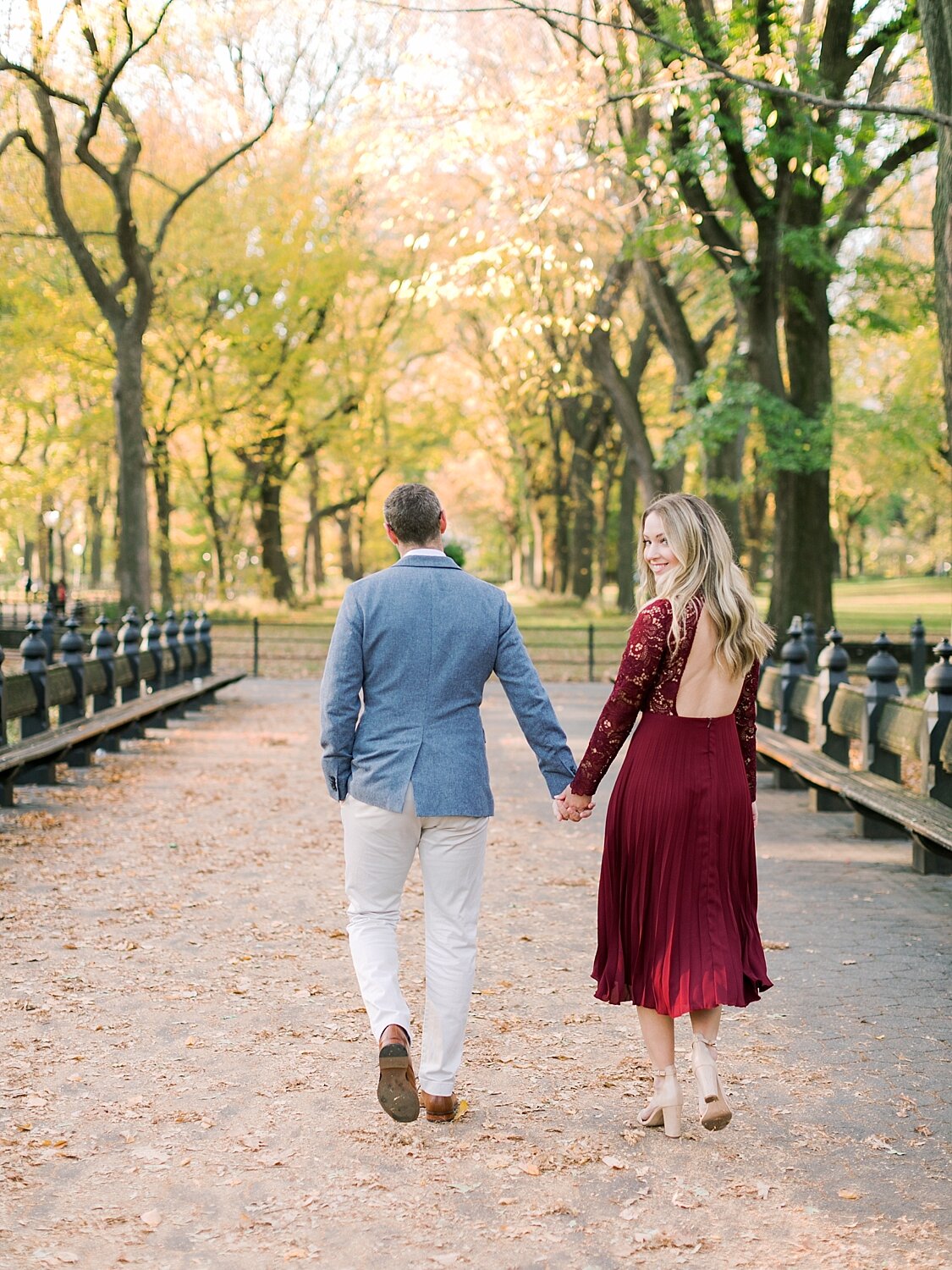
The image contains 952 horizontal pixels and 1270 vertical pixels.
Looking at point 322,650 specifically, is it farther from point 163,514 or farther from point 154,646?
point 154,646

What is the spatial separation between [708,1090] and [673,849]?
717 mm

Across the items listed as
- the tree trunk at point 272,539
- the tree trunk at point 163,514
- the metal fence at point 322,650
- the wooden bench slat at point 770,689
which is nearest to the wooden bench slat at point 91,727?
the wooden bench slat at point 770,689

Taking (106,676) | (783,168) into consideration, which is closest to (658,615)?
(106,676)

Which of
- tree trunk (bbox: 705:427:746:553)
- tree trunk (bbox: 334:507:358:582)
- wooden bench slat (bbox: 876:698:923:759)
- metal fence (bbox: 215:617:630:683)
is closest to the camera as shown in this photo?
wooden bench slat (bbox: 876:698:923:759)

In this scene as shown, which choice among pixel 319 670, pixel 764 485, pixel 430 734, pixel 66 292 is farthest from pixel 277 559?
pixel 430 734

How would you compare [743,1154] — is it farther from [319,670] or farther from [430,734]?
[319,670]

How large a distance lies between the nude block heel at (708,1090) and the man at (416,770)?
73cm

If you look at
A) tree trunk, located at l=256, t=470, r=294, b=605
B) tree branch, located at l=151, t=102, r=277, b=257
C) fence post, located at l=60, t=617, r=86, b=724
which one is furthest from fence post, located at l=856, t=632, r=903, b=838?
tree trunk, located at l=256, t=470, r=294, b=605

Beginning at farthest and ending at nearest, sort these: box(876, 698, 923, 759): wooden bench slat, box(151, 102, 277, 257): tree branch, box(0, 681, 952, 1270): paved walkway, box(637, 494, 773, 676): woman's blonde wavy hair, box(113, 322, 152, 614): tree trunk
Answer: box(113, 322, 152, 614): tree trunk
box(151, 102, 277, 257): tree branch
box(876, 698, 923, 759): wooden bench slat
box(637, 494, 773, 676): woman's blonde wavy hair
box(0, 681, 952, 1270): paved walkway

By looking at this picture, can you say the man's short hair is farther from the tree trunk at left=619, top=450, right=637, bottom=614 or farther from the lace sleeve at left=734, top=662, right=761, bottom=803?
the tree trunk at left=619, top=450, right=637, bottom=614

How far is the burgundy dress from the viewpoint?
4461mm

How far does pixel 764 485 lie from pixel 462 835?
15640 millimetres

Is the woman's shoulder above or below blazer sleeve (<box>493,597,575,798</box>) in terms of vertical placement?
above

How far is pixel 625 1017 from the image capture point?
5832 mm
